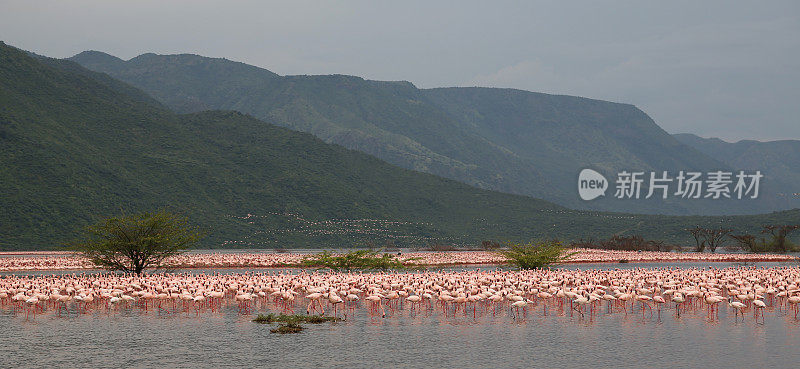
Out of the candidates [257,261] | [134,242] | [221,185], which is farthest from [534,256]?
[221,185]

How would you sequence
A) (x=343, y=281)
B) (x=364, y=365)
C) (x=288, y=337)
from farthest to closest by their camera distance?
(x=343, y=281) < (x=288, y=337) < (x=364, y=365)

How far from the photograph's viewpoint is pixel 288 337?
66.0ft

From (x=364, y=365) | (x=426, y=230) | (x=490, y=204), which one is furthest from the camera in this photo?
(x=490, y=204)

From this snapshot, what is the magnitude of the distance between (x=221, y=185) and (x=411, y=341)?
88.9 m

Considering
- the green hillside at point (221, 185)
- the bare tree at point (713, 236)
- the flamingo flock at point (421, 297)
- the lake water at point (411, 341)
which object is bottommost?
the lake water at point (411, 341)

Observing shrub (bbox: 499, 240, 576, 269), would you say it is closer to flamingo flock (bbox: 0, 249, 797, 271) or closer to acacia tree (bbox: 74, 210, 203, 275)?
flamingo flock (bbox: 0, 249, 797, 271)

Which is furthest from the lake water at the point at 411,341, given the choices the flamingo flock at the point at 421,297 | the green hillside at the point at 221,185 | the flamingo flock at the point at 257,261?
the green hillside at the point at 221,185

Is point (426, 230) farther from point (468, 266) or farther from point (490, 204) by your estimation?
point (468, 266)

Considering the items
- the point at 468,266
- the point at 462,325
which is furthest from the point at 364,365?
the point at 468,266

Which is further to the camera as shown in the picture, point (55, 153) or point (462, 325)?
point (55, 153)

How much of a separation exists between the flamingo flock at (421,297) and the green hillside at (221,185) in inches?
1972

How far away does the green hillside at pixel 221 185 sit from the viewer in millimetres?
85125

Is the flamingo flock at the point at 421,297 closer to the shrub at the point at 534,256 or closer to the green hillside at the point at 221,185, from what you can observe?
the shrub at the point at 534,256

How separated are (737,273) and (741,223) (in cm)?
8334
